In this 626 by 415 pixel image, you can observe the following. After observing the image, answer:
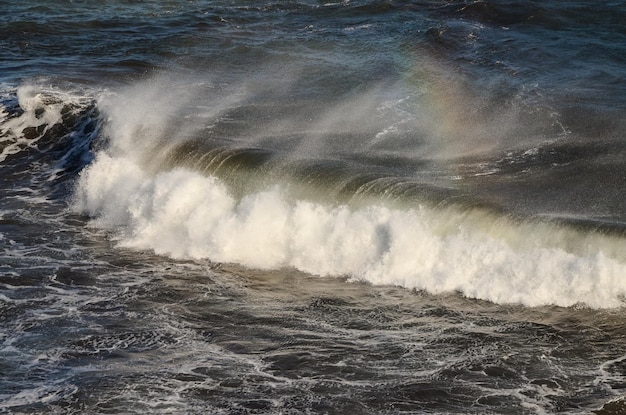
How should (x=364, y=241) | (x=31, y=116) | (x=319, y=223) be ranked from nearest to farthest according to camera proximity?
(x=364, y=241) < (x=319, y=223) < (x=31, y=116)

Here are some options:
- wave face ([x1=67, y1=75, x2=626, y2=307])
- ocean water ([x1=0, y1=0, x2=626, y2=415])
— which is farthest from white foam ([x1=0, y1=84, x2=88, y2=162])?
wave face ([x1=67, y1=75, x2=626, y2=307])

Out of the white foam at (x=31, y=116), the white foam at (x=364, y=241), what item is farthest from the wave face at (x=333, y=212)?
the white foam at (x=31, y=116)

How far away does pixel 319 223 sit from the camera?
62.5 feet

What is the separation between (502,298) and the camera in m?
16.3

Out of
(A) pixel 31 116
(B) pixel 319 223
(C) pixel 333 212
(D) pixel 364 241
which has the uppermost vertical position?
(A) pixel 31 116

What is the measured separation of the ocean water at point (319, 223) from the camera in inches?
524

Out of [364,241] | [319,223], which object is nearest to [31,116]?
[319,223]

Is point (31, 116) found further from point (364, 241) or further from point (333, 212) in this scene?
point (364, 241)

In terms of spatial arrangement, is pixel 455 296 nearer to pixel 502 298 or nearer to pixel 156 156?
pixel 502 298

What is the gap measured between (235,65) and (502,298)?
16.9 meters

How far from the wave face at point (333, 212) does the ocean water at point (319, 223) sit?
6cm

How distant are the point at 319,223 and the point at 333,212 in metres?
0.38

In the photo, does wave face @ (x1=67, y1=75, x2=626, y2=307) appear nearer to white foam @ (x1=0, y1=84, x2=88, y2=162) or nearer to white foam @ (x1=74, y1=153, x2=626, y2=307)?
white foam @ (x1=74, y1=153, x2=626, y2=307)

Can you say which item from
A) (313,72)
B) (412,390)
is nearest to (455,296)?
(412,390)
